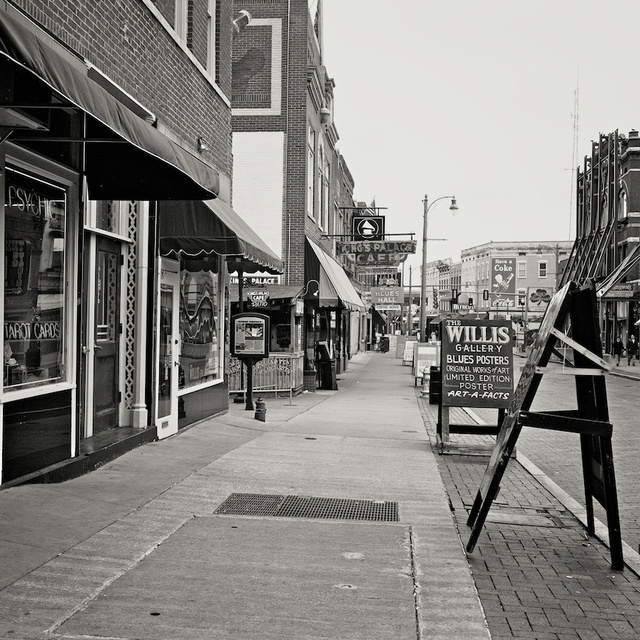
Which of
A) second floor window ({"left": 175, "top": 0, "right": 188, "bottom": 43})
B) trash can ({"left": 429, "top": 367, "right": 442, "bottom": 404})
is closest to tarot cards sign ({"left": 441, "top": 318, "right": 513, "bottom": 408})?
trash can ({"left": 429, "top": 367, "right": 442, "bottom": 404})

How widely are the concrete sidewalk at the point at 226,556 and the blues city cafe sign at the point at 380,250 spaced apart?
771 inches

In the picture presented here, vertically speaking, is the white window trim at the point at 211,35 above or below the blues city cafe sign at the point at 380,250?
above

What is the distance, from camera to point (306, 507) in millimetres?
7285

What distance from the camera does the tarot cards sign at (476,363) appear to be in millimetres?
11000

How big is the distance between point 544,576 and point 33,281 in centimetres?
484

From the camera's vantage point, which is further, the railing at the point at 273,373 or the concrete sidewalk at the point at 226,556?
the railing at the point at 273,373

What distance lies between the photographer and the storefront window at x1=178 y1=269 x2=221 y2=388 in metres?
11.7

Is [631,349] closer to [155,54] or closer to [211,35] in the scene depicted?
[211,35]

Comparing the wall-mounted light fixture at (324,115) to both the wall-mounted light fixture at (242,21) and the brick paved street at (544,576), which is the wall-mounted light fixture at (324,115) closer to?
the wall-mounted light fixture at (242,21)

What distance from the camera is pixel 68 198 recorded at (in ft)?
25.5

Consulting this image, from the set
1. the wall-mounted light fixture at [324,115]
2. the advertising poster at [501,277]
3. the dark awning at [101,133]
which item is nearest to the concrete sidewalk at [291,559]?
the dark awning at [101,133]

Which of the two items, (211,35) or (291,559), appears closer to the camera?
(291,559)

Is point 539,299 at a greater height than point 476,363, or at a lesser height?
greater

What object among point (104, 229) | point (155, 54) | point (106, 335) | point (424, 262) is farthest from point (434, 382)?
point (424, 262)
